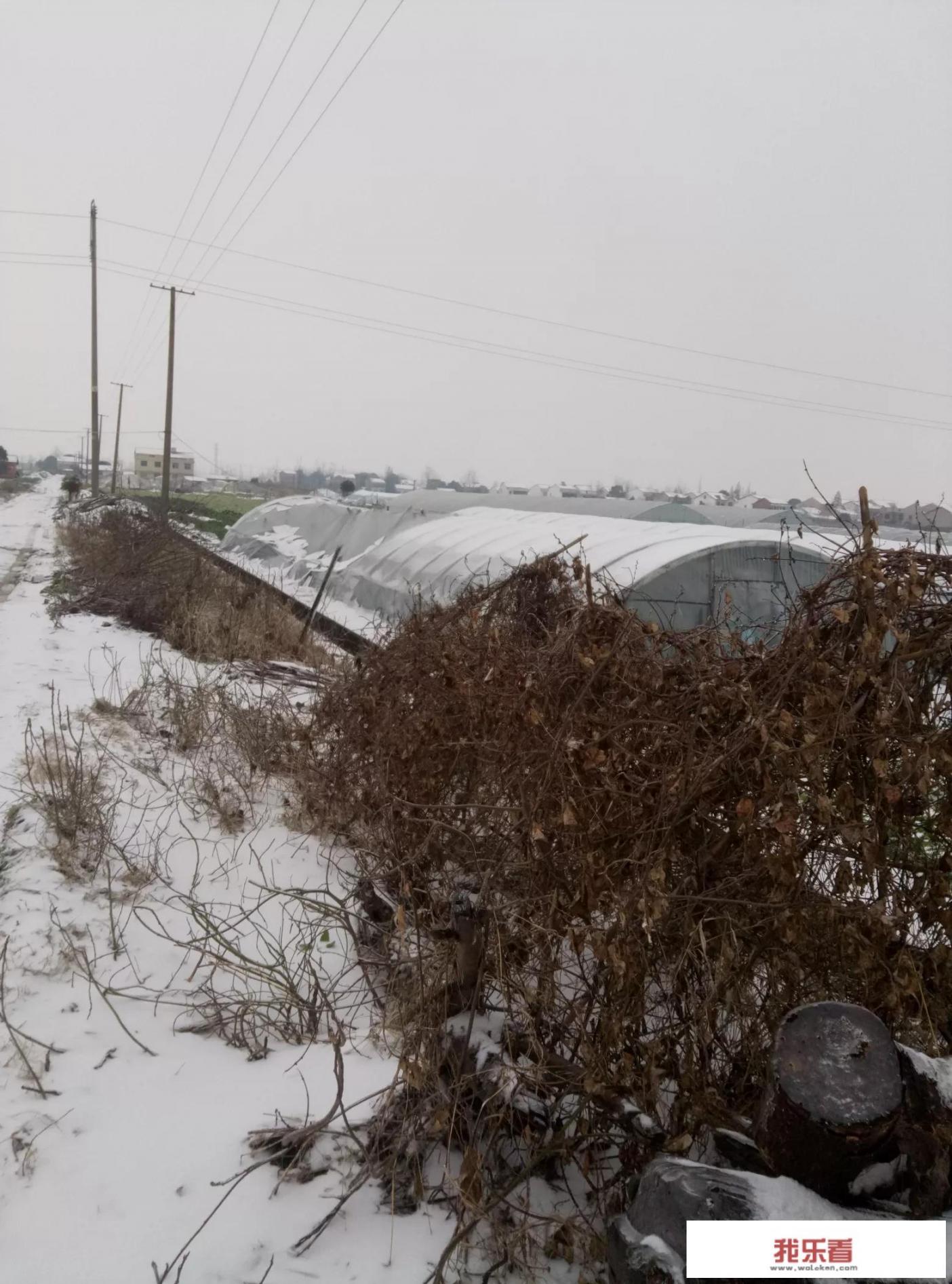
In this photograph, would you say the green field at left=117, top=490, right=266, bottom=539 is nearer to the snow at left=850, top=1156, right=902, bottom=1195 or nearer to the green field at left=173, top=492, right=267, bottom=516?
the green field at left=173, top=492, right=267, bottom=516

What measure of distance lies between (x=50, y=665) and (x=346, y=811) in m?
5.45

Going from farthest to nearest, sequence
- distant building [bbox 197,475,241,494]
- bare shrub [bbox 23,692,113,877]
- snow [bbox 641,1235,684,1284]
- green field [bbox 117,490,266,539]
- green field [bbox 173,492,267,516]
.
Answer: distant building [bbox 197,475,241,494] < green field [bbox 173,492,267,516] < green field [bbox 117,490,266,539] < bare shrub [bbox 23,692,113,877] < snow [bbox 641,1235,684,1284]

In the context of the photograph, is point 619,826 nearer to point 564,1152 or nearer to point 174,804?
point 564,1152

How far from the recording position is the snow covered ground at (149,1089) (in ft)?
8.20

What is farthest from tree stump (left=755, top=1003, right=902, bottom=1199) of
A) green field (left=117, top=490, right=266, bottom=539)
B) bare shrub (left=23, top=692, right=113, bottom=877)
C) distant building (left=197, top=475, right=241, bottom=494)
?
distant building (left=197, top=475, right=241, bottom=494)

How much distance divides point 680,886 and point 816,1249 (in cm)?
102

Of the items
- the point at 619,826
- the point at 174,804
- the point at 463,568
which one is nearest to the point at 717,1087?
the point at 619,826

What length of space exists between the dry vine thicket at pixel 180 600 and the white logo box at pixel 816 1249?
8.38 metres

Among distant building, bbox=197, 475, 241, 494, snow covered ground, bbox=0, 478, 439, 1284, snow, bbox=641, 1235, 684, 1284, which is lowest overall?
snow covered ground, bbox=0, 478, 439, 1284

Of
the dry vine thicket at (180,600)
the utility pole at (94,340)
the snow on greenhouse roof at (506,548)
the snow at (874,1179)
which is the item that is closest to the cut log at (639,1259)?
the snow at (874,1179)

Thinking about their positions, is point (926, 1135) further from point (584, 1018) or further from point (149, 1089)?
point (149, 1089)

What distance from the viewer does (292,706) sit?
7.51 meters

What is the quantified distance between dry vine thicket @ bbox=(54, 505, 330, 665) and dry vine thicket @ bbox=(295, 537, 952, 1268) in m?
7.21

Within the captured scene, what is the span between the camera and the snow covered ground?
8.20 feet
